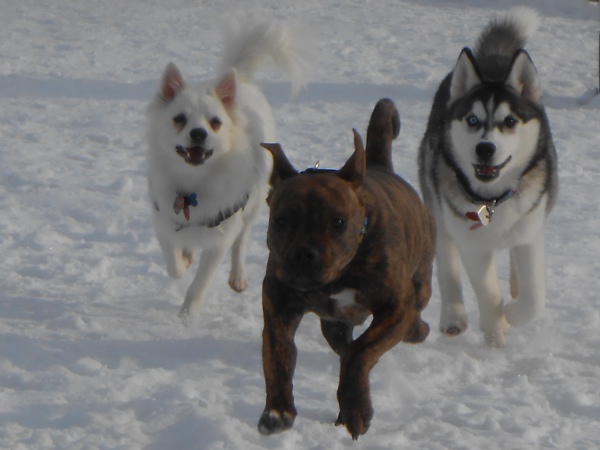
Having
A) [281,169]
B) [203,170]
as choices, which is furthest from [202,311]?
[281,169]

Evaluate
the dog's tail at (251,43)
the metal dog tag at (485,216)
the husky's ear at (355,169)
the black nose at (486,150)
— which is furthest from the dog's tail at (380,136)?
the dog's tail at (251,43)

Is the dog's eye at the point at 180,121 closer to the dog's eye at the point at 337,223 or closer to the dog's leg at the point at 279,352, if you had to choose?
the dog's leg at the point at 279,352

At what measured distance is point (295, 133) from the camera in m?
8.22

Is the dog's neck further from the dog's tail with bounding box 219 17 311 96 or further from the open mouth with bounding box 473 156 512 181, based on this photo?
the dog's tail with bounding box 219 17 311 96

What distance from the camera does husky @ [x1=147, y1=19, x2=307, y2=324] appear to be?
4.83m

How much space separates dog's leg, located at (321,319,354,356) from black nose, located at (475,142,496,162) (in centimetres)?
109

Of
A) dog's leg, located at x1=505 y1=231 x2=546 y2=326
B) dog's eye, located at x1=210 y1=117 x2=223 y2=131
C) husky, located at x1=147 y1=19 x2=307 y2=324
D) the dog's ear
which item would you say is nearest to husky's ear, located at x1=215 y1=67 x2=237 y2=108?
husky, located at x1=147 y1=19 x2=307 y2=324

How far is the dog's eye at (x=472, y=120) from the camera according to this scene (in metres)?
4.40

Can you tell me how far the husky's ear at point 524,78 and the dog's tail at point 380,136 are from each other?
828mm

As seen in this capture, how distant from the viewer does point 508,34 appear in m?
5.40

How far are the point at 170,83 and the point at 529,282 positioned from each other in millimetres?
2042

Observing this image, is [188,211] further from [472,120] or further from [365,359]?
[365,359]

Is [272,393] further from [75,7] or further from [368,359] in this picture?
[75,7]

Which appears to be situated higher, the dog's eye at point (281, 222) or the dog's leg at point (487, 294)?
the dog's eye at point (281, 222)
